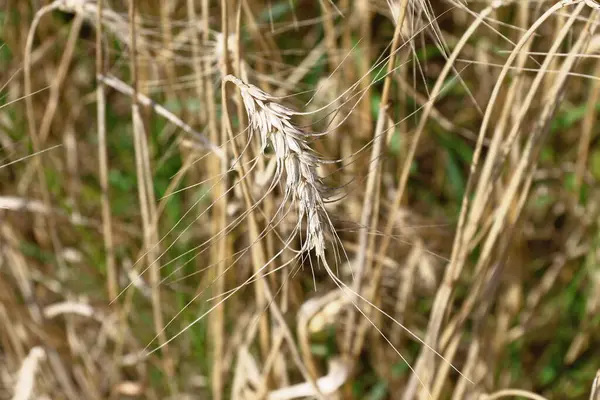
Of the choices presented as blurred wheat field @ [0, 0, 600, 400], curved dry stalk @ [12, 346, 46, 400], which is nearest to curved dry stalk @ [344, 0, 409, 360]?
blurred wheat field @ [0, 0, 600, 400]

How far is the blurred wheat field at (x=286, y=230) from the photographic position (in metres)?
0.74

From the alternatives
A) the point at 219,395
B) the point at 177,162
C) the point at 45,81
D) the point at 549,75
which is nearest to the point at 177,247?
the point at 177,162

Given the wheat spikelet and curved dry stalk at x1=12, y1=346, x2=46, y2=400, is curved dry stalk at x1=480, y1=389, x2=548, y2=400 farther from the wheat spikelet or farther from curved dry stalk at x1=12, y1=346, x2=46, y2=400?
curved dry stalk at x1=12, y1=346, x2=46, y2=400

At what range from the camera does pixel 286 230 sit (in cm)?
78

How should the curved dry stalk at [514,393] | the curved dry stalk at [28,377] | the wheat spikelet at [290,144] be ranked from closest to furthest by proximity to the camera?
the wheat spikelet at [290,144]
the curved dry stalk at [514,393]
the curved dry stalk at [28,377]

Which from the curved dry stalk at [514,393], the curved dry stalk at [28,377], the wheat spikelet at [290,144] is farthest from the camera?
the curved dry stalk at [28,377]

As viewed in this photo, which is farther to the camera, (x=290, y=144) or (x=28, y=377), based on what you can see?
(x=28, y=377)

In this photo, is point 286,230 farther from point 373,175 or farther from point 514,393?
point 514,393

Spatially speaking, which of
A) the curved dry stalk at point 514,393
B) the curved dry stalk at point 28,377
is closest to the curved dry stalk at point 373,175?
the curved dry stalk at point 514,393

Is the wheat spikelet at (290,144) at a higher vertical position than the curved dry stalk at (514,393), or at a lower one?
higher

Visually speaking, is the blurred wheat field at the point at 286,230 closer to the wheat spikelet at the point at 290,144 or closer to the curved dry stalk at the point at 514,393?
the curved dry stalk at the point at 514,393

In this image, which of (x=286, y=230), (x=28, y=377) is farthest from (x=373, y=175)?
(x=28, y=377)

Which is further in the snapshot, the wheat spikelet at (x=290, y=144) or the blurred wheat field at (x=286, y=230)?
the blurred wheat field at (x=286, y=230)

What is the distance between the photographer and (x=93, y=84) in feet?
4.19
